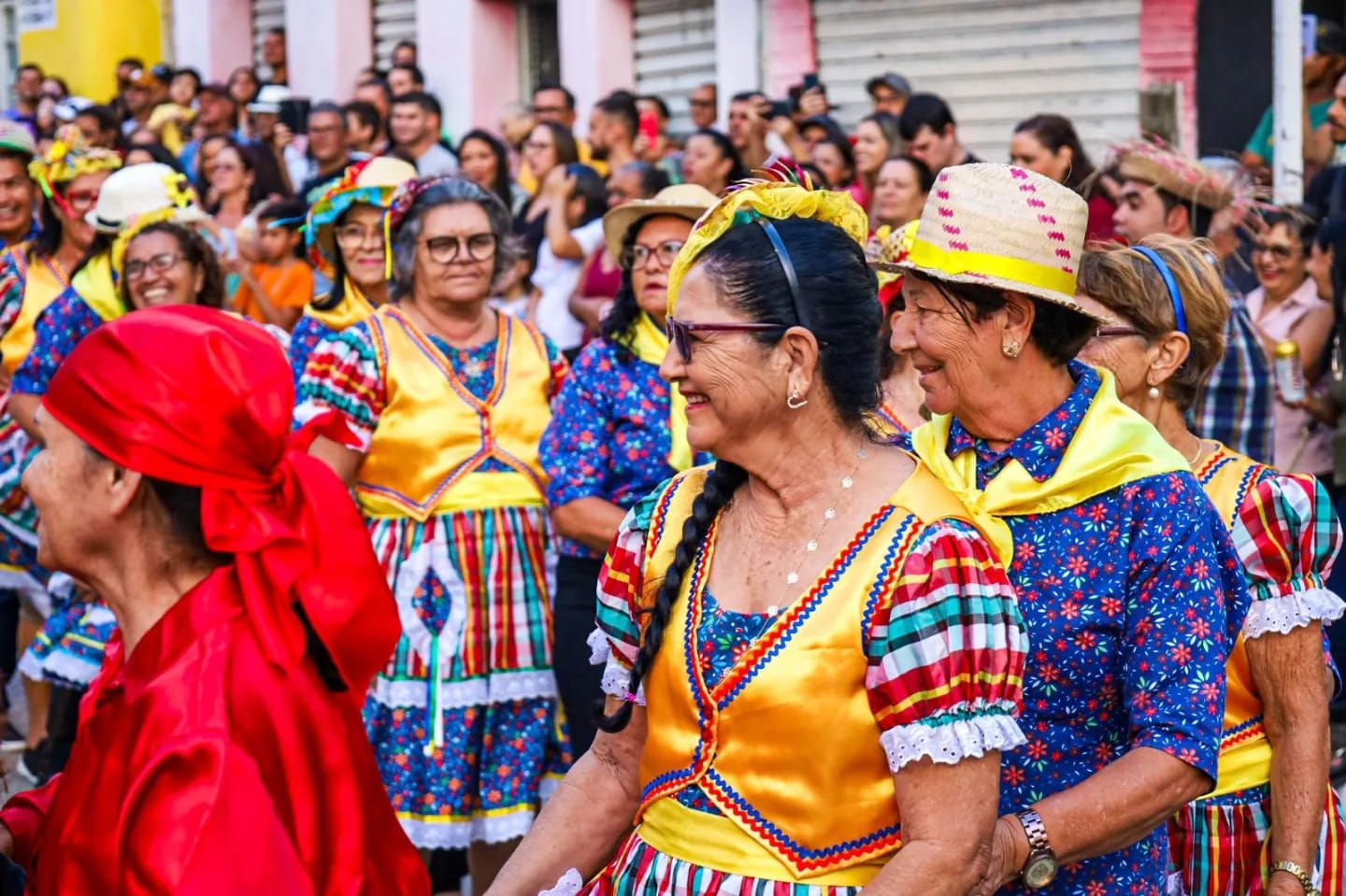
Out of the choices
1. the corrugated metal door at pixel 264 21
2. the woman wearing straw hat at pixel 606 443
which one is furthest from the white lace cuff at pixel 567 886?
the corrugated metal door at pixel 264 21

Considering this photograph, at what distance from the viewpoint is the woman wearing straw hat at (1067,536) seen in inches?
108

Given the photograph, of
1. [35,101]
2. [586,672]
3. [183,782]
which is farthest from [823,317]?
[35,101]

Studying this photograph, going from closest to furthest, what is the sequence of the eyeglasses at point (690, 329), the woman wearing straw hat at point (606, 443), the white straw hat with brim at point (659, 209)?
the eyeglasses at point (690, 329) < the woman wearing straw hat at point (606, 443) < the white straw hat with brim at point (659, 209)

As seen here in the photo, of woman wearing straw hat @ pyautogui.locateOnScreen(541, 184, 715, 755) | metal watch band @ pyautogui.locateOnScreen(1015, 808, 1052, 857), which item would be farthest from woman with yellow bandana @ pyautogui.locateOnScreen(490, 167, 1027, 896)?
woman wearing straw hat @ pyautogui.locateOnScreen(541, 184, 715, 755)

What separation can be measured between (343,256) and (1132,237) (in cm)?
284

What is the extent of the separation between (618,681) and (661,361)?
2169 millimetres

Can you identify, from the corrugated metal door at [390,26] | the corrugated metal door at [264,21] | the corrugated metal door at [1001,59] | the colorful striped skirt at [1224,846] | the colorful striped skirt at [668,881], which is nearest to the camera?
the colorful striped skirt at [668,881]

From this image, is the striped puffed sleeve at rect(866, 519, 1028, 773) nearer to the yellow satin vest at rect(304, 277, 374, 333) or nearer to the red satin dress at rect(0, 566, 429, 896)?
the red satin dress at rect(0, 566, 429, 896)

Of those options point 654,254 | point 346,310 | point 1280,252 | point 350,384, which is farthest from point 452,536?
point 1280,252

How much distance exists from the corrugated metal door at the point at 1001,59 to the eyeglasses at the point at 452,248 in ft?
20.0

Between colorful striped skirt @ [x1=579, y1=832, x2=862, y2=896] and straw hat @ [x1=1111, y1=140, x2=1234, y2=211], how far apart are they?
4.34 metres

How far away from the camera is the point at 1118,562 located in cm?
284

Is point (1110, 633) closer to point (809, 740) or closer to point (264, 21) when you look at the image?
point (809, 740)

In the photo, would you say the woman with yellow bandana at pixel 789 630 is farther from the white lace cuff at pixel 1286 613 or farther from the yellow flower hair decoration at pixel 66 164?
the yellow flower hair decoration at pixel 66 164
